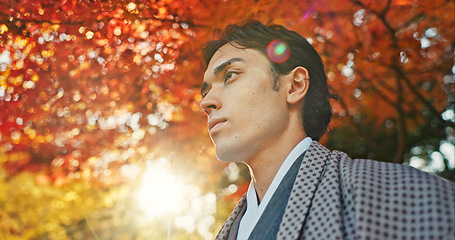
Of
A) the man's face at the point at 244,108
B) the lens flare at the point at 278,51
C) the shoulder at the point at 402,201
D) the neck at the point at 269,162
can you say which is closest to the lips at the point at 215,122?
the man's face at the point at 244,108

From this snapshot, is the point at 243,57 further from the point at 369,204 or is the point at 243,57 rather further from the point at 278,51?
the point at 369,204

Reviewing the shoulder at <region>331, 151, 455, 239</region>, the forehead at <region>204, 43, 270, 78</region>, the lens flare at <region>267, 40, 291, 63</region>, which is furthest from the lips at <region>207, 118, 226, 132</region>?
the shoulder at <region>331, 151, 455, 239</region>

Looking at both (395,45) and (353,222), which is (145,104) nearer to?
(395,45)

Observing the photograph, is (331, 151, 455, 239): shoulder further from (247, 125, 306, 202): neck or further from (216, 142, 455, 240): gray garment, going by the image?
(247, 125, 306, 202): neck

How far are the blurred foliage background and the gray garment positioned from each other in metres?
2.16

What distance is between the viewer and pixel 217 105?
2.38 meters

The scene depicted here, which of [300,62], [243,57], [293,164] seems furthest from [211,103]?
[300,62]

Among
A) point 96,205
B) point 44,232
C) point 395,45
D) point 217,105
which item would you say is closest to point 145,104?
point 217,105

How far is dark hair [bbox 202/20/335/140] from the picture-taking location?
2555mm

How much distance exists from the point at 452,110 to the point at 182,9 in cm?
620

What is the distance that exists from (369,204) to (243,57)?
1.44 meters

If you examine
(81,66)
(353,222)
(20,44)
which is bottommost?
(81,66)

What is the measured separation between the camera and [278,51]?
8.80 feet

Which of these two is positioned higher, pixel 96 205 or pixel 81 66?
pixel 81 66
